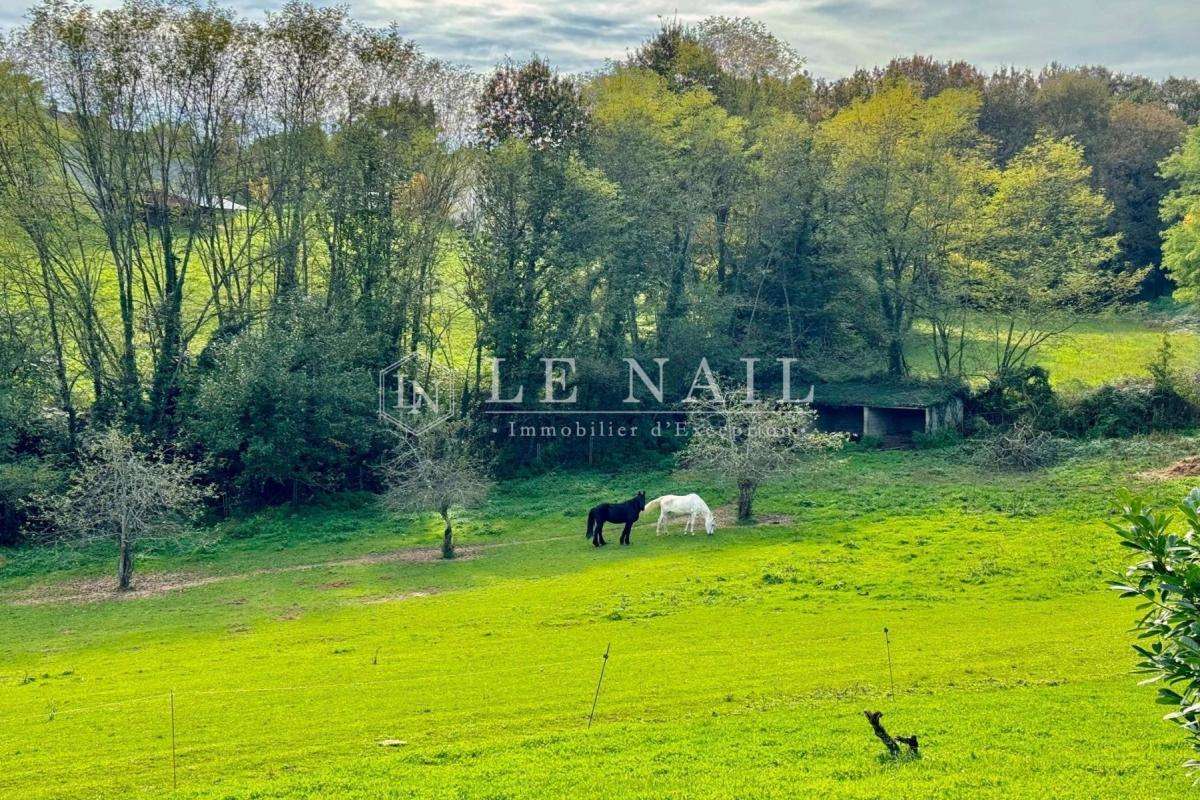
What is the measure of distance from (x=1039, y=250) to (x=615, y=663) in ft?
127

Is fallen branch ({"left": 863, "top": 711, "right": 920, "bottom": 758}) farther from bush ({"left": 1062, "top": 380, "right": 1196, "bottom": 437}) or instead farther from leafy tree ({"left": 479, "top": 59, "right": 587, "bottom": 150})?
leafy tree ({"left": 479, "top": 59, "right": 587, "bottom": 150})

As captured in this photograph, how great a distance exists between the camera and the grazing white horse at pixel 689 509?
115 ft

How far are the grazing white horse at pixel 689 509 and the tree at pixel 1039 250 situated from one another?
2210 cm

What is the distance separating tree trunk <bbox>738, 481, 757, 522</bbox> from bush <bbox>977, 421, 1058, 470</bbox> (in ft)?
39.9

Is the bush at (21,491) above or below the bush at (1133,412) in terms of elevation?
below

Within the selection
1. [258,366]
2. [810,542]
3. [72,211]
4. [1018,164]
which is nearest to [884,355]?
[1018,164]

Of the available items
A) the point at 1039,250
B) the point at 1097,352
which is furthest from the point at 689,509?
the point at 1097,352

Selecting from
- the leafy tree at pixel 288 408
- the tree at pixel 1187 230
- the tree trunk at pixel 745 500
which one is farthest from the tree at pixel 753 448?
the tree at pixel 1187 230

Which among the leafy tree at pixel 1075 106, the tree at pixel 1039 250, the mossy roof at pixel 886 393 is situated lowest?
the mossy roof at pixel 886 393

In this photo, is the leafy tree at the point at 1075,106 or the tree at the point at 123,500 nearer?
the tree at the point at 123,500

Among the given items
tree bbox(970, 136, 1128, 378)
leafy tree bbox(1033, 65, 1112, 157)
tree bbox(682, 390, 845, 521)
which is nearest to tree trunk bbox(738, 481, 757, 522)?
tree bbox(682, 390, 845, 521)

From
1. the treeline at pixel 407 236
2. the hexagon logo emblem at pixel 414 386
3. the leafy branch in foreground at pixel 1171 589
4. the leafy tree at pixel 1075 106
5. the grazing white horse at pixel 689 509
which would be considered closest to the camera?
the leafy branch in foreground at pixel 1171 589

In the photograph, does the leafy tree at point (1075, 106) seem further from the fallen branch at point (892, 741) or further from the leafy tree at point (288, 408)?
the fallen branch at point (892, 741)

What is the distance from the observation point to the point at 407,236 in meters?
49.2
